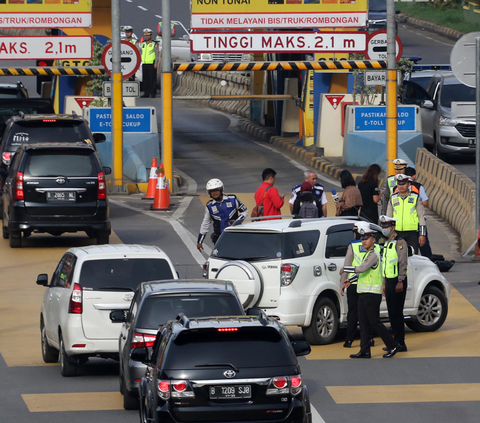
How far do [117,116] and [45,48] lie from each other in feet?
10.1

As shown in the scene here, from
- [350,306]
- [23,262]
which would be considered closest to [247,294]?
[350,306]

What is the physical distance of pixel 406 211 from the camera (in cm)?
1547

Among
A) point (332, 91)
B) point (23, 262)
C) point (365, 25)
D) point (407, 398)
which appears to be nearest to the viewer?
point (407, 398)

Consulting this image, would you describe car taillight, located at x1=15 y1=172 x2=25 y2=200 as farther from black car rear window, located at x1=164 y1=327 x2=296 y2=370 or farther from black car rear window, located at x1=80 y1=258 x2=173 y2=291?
black car rear window, located at x1=164 y1=327 x2=296 y2=370

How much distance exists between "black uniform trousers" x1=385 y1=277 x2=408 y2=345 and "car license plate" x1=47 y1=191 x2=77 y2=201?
7523 millimetres

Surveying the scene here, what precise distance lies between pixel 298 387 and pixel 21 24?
2141 centimetres

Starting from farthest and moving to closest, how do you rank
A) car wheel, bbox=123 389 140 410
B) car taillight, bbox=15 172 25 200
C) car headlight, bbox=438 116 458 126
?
car headlight, bbox=438 116 458 126 → car taillight, bbox=15 172 25 200 → car wheel, bbox=123 389 140 410

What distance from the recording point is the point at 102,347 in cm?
1094

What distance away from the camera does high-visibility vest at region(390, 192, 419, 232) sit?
15398mm

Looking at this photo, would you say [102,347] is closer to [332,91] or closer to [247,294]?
[247,294]

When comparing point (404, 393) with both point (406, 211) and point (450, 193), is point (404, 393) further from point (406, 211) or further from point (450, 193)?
point (450, 193)

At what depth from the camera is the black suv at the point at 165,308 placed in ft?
30.8

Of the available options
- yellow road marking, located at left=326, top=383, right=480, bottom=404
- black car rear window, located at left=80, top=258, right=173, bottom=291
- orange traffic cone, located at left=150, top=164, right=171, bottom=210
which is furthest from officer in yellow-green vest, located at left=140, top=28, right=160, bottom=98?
yellow road marking, located at left=326, top=383, right=480, bottom=404

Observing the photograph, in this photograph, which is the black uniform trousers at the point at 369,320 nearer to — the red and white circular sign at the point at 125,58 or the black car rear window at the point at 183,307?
the black car rear window at the point at 183,307
